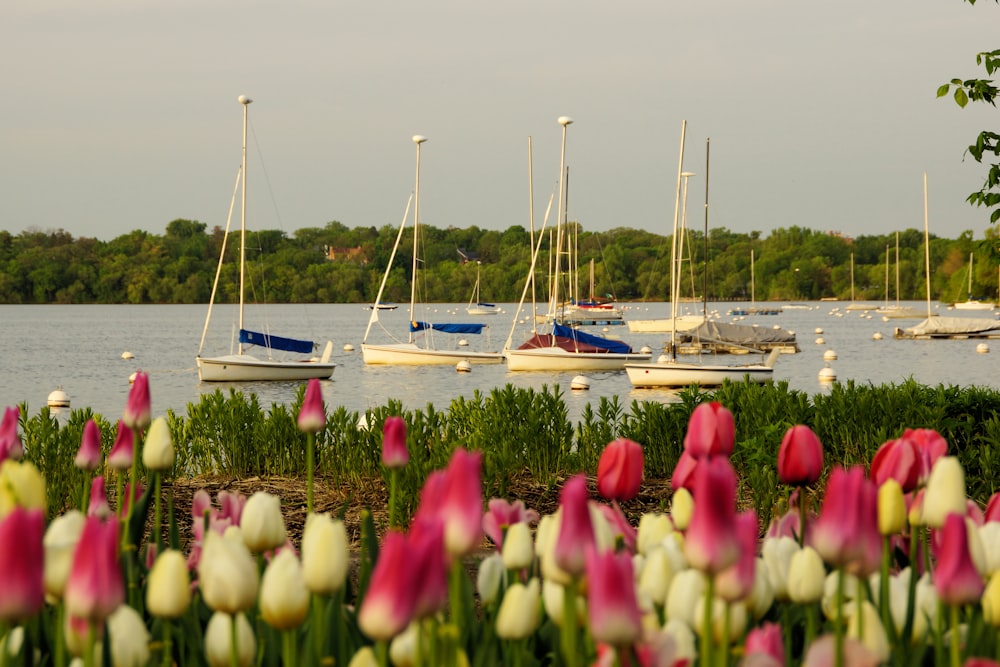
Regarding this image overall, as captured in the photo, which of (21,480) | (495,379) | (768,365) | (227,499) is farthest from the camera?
(495,379)

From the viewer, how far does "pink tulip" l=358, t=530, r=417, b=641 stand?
1860 millimetres

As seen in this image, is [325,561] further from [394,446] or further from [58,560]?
[394,446]

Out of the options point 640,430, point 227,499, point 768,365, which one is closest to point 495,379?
point 768,365

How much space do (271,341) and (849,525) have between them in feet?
118

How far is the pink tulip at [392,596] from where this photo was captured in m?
1.86

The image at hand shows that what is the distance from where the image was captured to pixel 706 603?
2223 mm

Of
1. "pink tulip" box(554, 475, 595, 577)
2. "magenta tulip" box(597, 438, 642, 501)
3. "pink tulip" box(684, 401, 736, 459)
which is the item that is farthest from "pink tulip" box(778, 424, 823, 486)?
"pink tulip" box(554, 475, 595, 577)

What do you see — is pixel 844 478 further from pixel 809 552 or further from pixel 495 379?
pixel 495 379

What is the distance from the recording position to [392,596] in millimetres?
1869

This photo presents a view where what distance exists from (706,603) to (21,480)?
1480 millimetres

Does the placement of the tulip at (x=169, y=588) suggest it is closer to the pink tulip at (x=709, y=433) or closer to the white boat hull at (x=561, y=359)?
the pink tulip at (x=709, y=433)

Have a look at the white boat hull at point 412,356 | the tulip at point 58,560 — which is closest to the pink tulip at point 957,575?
the tulip at point 58,560

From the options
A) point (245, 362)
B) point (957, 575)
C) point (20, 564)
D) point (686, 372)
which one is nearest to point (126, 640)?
point (20, 564)

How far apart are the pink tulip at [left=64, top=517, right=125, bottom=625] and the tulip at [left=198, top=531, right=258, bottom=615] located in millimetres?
299
